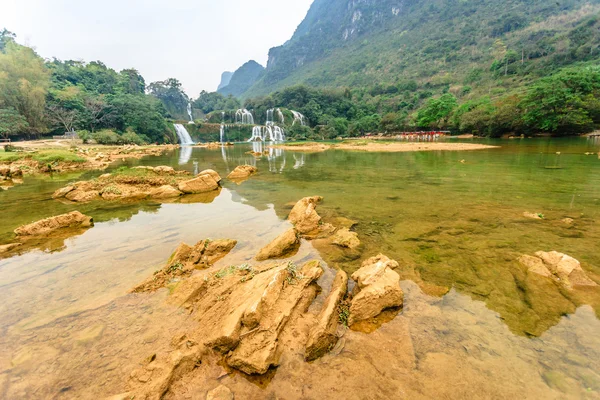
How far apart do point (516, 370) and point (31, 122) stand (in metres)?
62.9

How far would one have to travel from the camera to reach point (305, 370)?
260cm

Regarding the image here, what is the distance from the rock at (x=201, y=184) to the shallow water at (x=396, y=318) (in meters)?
2.76

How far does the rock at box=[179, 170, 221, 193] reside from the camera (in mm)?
10734

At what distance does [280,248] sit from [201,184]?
7389mm

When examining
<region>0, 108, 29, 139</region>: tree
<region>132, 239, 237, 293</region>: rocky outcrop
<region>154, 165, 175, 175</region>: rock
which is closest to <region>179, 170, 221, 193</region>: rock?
<region>154, 165, 175, 175</region>: rock

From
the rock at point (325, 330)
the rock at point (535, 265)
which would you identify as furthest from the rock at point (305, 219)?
the rock at point (535, 265)

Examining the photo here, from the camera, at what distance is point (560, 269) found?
3889 millimetres

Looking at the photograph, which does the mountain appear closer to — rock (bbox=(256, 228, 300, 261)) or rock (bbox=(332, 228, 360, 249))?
rock (bbox=(332, 228, 360, 249))

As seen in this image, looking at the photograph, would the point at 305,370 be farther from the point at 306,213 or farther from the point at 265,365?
the point at 306,213

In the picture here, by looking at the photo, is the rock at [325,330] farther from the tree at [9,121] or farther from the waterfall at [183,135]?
the waterfall at [183,135]

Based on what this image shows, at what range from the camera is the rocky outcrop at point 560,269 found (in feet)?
12.4

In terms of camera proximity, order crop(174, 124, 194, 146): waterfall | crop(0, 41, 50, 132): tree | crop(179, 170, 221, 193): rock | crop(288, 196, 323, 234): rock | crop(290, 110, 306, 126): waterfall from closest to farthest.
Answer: crop(288, 196, 323, 234): rock, crop(179, 170, 221, 193): rock, crop(0, 41, 50, 132): tree, crop(174, 124, 194, 146): waterfall, crop(290, 110, 306, 126): waterfall

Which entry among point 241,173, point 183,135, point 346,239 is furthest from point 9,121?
point 346,239

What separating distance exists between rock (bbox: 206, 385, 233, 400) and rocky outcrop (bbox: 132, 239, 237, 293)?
2230 millimetres
